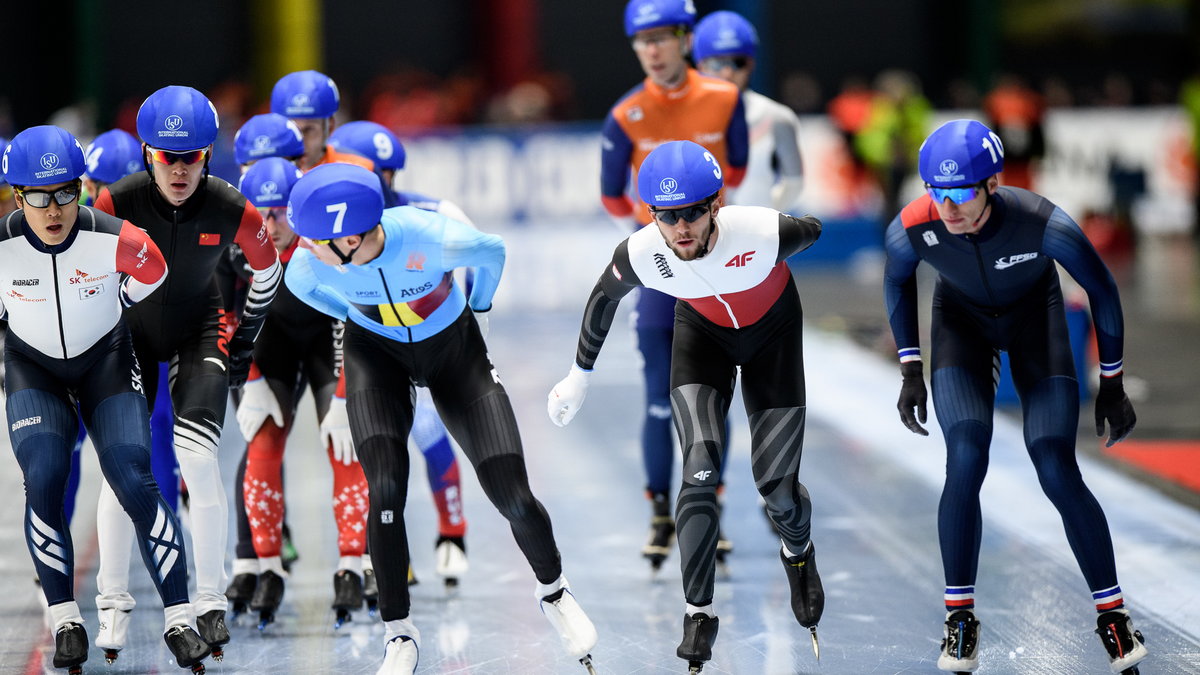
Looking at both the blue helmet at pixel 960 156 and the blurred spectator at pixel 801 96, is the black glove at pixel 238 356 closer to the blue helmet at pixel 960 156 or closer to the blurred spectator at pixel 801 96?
the blue helmet at pixel 960 156

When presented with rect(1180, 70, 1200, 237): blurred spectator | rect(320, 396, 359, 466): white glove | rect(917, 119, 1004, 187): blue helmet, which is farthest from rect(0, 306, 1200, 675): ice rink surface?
rect(1180, 70, 1200, 237): blurred spectator

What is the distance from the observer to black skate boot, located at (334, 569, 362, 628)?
218 inches

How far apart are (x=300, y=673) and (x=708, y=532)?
1515 mm

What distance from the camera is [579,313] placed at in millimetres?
13383

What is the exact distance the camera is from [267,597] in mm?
5559

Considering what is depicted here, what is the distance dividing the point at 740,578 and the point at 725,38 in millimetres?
2773

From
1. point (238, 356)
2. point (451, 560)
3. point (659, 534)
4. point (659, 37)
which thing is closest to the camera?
point (238, 356)

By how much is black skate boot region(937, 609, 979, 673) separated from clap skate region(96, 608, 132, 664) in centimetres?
286

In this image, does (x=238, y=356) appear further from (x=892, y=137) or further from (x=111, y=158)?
→ (x=892, y=137)

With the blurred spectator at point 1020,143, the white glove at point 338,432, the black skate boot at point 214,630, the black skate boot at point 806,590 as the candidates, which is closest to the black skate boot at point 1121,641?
the black skate boot at point 806,590

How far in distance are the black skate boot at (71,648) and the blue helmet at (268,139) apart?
1.94 m

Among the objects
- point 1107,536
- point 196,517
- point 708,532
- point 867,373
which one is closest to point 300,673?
point 196,517

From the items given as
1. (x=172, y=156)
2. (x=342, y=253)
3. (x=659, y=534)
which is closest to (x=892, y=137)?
(x=659, y=534)

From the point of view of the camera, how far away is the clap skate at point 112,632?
5.06 meters
